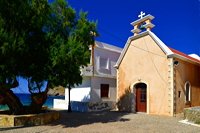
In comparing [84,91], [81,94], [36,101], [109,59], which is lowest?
[81,94]

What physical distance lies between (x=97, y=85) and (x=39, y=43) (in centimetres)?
919

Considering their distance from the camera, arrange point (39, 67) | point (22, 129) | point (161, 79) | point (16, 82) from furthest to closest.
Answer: point (161, 79) < point (16, 82) < point (39, 67) < point (22, 129)

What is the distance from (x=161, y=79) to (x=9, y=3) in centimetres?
1076

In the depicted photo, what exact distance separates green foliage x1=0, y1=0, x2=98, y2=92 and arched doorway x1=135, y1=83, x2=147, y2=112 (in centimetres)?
636

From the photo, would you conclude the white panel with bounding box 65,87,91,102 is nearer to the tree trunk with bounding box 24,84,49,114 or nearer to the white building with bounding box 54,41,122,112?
the white building with bounding box 54,41,122,112

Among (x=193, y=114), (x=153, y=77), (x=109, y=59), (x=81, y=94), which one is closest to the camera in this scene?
(x=193, y=114)

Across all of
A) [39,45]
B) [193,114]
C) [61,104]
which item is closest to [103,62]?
[61,104]

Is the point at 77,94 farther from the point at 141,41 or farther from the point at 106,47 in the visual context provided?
the point at 141,41

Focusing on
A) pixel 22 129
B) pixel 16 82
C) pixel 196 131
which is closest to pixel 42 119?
pixel 22 129

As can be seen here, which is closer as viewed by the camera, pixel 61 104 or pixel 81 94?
pixel 81 94

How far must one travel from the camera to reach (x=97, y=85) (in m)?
16.9

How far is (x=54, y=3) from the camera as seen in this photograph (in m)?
9.85

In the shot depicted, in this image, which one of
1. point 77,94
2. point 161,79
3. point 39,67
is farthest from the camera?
point 77,94

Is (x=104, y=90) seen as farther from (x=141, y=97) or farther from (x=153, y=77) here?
(x=153, y=77)
